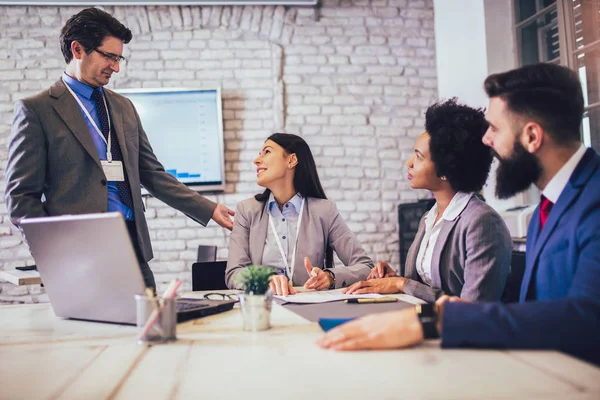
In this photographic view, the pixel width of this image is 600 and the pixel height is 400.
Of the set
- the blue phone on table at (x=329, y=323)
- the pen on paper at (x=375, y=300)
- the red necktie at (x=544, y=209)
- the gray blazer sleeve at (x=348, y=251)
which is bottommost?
the pen on paper at (x=375, y=300)

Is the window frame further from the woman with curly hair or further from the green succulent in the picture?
the green succulent

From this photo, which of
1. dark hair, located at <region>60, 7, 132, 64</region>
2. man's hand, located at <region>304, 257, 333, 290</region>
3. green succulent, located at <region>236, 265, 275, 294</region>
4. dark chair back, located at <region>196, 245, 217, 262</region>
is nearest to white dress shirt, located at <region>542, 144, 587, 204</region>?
green succulent, located at <region>236, 265, 275, 294</region>

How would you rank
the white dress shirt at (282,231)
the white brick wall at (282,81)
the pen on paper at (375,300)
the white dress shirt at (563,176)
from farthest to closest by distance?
the white brick wall at (282,81), the white dress shirt at (282,231), the pen on paper at (375,300), the white dress shirt at (563,176)

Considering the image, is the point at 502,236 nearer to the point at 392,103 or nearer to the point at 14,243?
the point at 392,103

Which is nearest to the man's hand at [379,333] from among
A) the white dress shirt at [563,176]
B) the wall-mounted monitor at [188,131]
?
the white dress shirt at [563,176]

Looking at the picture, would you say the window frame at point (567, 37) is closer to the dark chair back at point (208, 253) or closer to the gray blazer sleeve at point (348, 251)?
the gray blazer sleeve at point (348, 251)

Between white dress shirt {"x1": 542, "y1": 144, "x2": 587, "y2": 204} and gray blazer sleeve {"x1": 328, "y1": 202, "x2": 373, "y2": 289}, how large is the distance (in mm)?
895

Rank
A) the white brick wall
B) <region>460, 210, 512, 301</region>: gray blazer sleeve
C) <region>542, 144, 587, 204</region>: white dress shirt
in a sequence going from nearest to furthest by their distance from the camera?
<region>542, 144, 587, 204</region>: white dress shirt, <region>460, 210, 512, 301</region>: gray blazer sleeve, the white brick wall

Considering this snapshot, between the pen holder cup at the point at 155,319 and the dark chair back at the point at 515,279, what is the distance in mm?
1284

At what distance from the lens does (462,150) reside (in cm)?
187

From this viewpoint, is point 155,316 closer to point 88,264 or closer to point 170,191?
point 88,264

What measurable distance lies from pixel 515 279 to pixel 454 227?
33cm

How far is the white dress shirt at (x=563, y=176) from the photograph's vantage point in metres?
1.27

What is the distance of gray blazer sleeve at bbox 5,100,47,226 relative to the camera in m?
1.87
